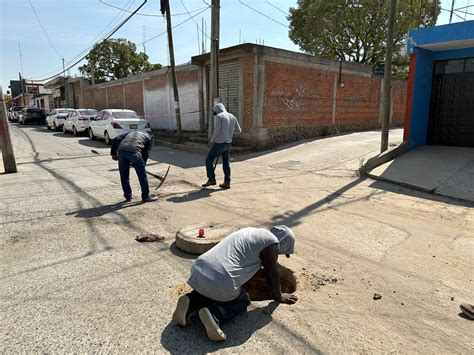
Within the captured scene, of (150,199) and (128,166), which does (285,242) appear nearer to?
(150,199)

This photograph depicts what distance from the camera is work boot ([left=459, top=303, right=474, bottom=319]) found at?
313 centimetres

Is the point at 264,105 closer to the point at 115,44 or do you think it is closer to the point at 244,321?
the point at 244,321

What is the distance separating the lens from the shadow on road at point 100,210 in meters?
5.93

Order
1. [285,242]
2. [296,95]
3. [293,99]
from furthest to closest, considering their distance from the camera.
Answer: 1. [296,95]
2. [293,99]
3. [285,242]

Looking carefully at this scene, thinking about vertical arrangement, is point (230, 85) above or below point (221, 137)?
above

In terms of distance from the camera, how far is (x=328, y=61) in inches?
618

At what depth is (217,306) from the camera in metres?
2.84

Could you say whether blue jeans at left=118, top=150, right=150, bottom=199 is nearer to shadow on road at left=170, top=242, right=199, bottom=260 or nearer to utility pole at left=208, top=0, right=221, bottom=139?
shadow on road at left=170, top=242, right=199, bottom=260

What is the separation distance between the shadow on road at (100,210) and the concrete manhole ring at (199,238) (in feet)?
6.57

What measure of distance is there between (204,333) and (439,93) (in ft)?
36.2

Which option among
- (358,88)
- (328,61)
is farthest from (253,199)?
(358,88)

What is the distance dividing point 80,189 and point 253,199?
12.1 feet

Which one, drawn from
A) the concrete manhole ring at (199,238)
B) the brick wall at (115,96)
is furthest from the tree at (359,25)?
the concrete manhole ring at (199,238)

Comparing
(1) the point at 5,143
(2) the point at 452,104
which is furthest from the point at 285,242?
(2) the point at 452,104
